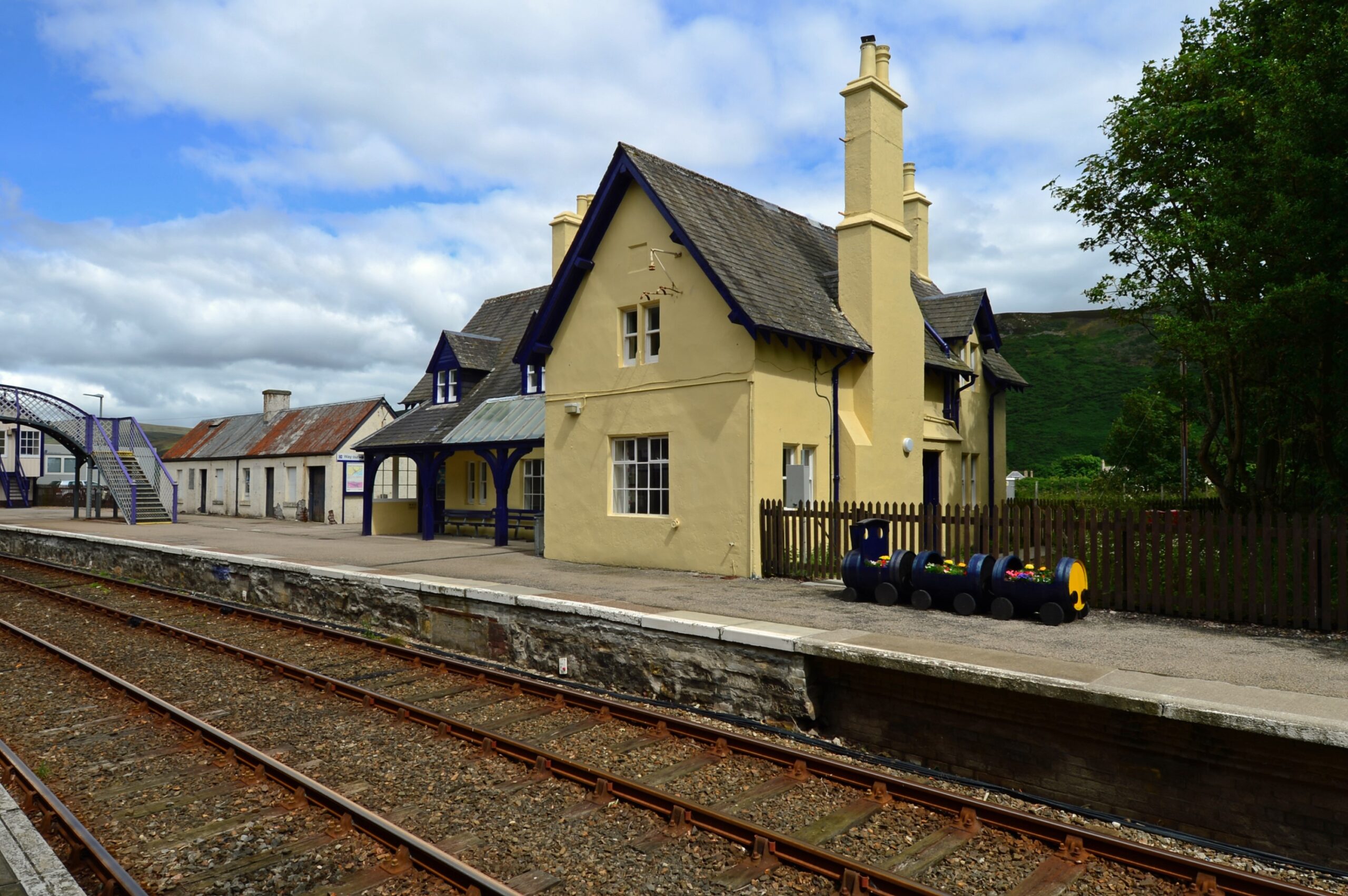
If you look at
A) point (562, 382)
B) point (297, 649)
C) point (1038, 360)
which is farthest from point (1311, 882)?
point (1038, 360)

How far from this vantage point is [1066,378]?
93.4m

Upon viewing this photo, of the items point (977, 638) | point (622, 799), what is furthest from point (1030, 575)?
point (622, 799)

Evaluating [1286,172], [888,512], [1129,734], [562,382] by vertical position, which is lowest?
[1129,734]

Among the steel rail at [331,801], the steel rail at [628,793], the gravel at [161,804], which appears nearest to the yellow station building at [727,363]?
the steel rail at [628,793]

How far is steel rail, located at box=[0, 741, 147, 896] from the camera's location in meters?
4.79

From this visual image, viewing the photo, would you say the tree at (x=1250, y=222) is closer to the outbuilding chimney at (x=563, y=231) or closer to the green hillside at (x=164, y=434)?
the outbuilding chimney at (x=563, y=231)

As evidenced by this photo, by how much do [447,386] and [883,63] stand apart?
15.2 metres

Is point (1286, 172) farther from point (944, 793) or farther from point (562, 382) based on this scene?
point (562, 382)

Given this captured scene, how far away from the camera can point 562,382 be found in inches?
690

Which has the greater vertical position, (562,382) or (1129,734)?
(562,382)

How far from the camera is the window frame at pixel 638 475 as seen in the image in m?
15.7

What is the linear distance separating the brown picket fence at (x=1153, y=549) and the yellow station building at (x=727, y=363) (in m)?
1.14

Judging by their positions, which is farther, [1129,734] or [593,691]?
[593,691]

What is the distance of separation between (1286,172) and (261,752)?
12.8 m
